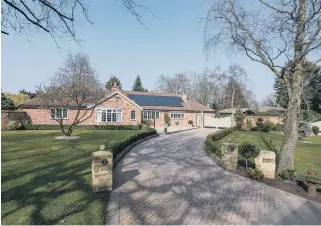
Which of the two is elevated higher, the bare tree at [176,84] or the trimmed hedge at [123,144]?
the bare tree at [176,84]

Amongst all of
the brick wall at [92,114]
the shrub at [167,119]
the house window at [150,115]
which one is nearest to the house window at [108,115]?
the brick wall at [92,114]

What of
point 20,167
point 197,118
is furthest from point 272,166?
point 197,118

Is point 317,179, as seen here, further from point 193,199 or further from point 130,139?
point 130,139

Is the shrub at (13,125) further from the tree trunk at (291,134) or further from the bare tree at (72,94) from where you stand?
the tree trunk at (291,134)

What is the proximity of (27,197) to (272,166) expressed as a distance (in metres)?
8.04

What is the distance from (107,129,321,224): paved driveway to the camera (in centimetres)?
526

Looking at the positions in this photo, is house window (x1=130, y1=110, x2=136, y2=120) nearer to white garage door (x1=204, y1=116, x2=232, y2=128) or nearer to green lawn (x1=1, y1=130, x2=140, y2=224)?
white garage door (x1=204, y1=116, x2=232, y2=128)

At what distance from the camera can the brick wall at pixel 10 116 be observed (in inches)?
995

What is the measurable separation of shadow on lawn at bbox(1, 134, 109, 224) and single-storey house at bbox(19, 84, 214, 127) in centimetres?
1715

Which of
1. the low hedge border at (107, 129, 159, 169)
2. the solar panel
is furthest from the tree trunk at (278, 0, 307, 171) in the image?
the solar panel

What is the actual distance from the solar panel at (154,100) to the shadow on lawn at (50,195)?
91.9 feet

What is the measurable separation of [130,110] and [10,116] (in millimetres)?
14125

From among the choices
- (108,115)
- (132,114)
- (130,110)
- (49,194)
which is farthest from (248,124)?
(49,194)

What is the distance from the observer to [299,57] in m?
8.59
